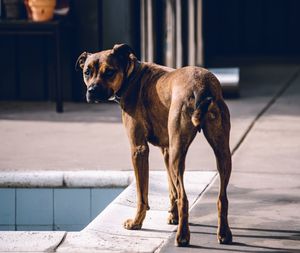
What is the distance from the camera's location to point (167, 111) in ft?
17.8

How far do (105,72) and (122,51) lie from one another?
0.54ft

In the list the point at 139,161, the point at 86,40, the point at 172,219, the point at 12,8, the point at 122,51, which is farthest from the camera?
the point at 86,40

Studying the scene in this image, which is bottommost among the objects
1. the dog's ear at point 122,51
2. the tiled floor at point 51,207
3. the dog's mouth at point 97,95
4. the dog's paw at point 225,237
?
the tiled floor at point 51,207

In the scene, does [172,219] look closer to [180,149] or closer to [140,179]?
[140,179]

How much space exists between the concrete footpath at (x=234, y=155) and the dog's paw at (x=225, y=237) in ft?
0.13

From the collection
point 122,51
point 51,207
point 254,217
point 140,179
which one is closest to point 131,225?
point 140,179

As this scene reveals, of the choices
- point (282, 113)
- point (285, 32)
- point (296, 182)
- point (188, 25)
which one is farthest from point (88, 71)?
point (285, 32)

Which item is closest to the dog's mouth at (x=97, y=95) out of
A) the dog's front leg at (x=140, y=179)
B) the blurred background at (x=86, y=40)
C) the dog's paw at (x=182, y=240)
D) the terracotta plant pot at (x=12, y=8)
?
the dog's front leg at (x=140, y=179)

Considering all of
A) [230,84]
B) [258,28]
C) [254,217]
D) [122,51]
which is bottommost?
[258,28]

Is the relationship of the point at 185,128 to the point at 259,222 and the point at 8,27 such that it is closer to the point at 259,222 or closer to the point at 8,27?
the point at 259,222

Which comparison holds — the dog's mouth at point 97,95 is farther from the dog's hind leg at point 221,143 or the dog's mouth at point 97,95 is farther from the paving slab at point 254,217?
the paving slab at point 254,217

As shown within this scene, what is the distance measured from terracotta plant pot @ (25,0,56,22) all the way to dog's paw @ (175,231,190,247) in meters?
5.42

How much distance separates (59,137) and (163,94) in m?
3.47

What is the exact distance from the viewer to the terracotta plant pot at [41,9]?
10203 millimetres
